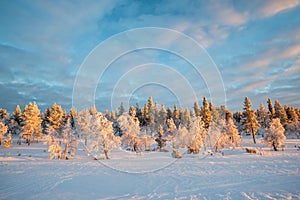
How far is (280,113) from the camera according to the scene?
185 feet

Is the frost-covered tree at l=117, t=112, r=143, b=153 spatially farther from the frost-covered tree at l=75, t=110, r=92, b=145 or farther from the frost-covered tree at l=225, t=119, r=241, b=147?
the frost-covered tree at l=225, t=119, r=241, b=147

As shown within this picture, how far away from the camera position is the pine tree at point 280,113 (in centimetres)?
5481

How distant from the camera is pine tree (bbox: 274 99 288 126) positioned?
54812mm

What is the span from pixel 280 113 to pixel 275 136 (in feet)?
104

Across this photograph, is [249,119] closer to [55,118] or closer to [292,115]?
[292,115]

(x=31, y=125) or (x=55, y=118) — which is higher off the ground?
(x=55, y=118)

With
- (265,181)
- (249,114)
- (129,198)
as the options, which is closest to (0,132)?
(129,198)

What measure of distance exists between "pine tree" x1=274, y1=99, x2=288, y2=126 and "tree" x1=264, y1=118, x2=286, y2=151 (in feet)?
92.5

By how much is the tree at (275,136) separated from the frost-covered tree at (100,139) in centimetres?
2830

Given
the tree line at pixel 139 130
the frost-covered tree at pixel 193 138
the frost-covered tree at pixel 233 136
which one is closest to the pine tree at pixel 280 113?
the tree line at pixel 139 130

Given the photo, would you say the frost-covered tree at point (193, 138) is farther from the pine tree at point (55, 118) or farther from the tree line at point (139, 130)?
the pine tree at point (55, 118)

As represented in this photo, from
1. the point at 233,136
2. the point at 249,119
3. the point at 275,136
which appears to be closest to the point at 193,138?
the point at 233,136

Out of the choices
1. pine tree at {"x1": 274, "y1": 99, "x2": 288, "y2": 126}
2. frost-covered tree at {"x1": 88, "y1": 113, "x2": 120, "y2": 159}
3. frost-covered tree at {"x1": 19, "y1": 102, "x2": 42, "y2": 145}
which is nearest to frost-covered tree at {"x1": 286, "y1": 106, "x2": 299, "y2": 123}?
pine tree at {"x1": 274, "y1": 99, "x2": 288, "y2": 126}

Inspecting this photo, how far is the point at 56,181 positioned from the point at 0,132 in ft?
117
